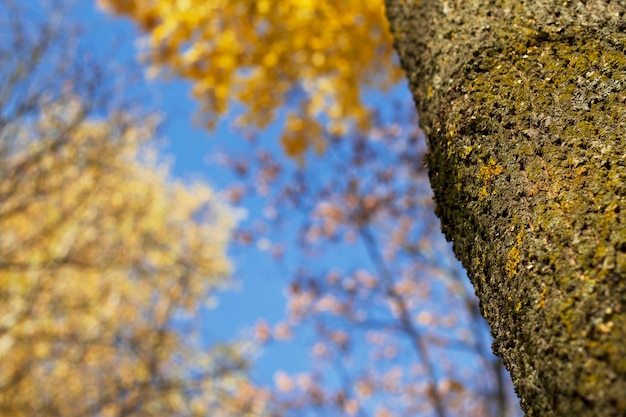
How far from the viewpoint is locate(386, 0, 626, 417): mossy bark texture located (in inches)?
25.2

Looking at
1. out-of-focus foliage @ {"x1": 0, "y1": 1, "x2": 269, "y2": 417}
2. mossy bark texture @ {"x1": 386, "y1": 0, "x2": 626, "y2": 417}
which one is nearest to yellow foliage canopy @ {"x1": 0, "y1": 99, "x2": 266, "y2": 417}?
out-of-focus foliage @ {"x1": 0, "y1": 1, "x2": 269, "y2": 417}

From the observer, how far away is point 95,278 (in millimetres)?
10148

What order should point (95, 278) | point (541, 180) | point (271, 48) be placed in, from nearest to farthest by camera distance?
point (541, 180) → point (271, 48) → point (95, 278)

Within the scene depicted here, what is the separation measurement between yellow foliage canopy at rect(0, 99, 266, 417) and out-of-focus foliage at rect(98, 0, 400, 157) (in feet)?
4.85

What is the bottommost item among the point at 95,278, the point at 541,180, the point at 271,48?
the point at 541,180

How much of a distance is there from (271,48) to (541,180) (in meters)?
3.09

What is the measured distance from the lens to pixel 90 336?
7.46 metres

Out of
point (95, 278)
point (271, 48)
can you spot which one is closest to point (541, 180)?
point (271, 48)

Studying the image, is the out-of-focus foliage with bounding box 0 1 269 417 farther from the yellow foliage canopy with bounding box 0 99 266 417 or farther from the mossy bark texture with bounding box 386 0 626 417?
the mossy bark texture with bounding box 386 0 626 417

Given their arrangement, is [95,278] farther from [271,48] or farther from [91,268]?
[271,48]

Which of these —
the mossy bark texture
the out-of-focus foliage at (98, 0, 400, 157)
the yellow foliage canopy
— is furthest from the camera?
the yellow foliage canopy

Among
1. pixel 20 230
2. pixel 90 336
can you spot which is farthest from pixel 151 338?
pixel 20 230

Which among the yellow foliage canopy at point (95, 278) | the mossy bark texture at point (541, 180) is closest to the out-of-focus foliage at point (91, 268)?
the yellow foliage canopy at point (95, 278)

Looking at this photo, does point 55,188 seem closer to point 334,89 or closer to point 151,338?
point 334,89
